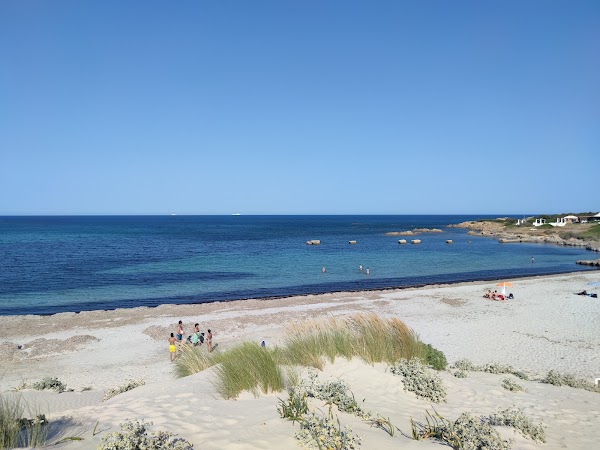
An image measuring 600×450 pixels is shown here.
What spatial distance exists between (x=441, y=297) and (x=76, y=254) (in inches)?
1993

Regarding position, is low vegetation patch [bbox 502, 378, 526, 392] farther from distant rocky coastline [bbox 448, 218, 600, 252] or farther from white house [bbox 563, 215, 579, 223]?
white house [bbox 563, 215, 579, 223]

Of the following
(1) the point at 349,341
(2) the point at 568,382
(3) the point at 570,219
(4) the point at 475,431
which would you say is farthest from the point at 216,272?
(3) the point at 570,219

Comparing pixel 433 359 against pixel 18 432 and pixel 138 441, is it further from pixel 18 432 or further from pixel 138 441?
pixel 18 432

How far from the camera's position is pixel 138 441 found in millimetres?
4340

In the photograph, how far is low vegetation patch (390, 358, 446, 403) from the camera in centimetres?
754

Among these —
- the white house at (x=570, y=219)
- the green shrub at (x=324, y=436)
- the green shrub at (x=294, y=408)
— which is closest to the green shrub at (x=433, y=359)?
the green shrub at (x=294, y=408)

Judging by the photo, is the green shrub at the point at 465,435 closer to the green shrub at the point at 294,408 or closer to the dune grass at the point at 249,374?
the green shrub at the point at 294,408

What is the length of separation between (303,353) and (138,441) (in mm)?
4667

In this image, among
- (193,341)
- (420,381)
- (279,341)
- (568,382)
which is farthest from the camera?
(193,341)

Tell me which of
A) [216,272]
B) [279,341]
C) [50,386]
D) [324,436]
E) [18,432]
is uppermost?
[18,432]

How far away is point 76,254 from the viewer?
56094mm

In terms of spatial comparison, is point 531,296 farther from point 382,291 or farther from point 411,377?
point 411,377

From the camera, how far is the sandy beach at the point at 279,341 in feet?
18.9

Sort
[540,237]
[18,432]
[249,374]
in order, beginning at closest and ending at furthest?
[18,432]
[249,374]
[540,237]
